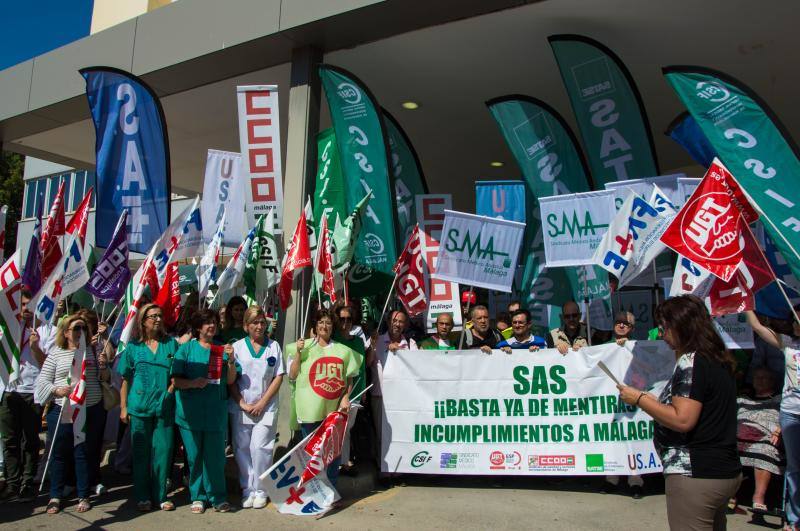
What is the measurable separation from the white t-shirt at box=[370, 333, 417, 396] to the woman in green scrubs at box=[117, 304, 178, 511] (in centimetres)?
216

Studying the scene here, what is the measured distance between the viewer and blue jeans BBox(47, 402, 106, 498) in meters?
6.13

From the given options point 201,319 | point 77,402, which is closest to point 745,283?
point 201,319

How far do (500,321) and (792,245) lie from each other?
3.85 meters

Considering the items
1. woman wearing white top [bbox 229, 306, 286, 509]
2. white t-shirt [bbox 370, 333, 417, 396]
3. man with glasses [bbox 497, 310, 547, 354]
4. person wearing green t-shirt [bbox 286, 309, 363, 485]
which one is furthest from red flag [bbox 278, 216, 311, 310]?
man with glasses [bbox 497, 310, 547, 354]

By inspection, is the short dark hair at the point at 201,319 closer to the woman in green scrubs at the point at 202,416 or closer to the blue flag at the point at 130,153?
the woman in green scrubs at the point at 202,416

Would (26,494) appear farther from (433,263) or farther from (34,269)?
(433,263)

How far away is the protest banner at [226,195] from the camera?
28.8ft

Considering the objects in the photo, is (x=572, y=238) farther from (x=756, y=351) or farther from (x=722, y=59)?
(x=722, y=59)

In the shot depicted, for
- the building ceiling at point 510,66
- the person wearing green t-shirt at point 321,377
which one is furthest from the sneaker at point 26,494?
the building ceiling at point 510,66

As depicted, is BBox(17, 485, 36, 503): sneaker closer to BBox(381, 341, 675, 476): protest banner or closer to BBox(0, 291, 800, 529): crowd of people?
BBox(0, 291, 800, 529): crowd of people

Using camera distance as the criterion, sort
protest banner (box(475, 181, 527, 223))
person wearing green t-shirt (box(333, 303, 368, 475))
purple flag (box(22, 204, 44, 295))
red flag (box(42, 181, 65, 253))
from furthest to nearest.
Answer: protest banner (box(475, 181, 527, 223)) < red flag (box(42, 181, 65, 253)) < purple flag (box(22, 204, 44, 295)) < person wearing green t-shirt (box(333, 303, 368, 475))

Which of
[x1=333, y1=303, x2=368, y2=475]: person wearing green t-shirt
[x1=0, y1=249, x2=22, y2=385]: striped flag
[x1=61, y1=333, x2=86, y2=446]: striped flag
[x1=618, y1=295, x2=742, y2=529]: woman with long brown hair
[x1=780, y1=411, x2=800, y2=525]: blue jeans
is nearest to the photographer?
[x1=618, y1=295, x2=742, y2=529]: woman with long brown hair

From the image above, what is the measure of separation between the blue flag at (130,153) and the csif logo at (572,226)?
5175 millimetres

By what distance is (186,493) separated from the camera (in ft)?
22.6
